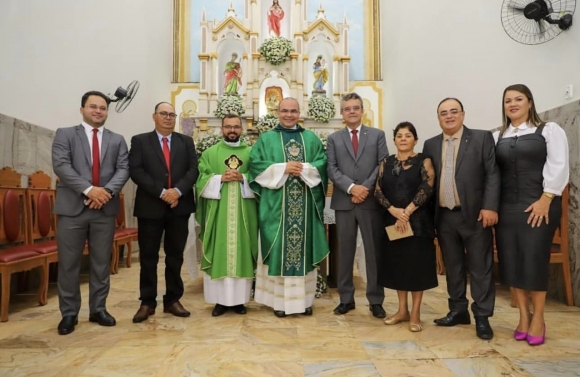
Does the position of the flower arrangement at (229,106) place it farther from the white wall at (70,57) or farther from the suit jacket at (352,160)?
the suit jacket at (352,160)

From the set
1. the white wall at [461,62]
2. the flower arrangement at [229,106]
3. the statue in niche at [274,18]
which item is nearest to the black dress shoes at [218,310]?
the white wall at [461,62]

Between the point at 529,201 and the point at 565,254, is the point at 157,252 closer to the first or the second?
the point at 529,201

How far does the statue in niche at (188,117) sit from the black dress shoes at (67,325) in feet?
19.0

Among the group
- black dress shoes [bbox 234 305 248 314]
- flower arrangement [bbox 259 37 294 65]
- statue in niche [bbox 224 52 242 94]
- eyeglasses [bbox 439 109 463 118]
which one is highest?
flower arrangement [bbox 259 37 294 65]

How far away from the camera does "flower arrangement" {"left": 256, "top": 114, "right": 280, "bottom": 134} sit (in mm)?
7637

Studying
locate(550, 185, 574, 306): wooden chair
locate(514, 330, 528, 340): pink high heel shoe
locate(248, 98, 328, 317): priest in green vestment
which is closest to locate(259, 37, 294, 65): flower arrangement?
locate(248, 98, 328, 317): priest in green vestment

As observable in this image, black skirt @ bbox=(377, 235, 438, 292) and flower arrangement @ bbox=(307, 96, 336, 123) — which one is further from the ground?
flower arrangement @ bbox=(307, 96, 336, 123)

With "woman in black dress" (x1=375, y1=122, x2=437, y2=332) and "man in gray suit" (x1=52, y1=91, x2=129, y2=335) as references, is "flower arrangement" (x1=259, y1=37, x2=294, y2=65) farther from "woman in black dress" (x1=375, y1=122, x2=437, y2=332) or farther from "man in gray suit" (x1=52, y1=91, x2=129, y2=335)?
"woman in black dress" (x1=375, y1=122, x2=437, y2=332)

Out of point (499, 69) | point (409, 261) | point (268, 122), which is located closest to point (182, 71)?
point (268, 122)

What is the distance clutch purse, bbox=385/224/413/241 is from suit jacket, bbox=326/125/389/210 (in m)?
0.41

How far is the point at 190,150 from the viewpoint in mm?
3402

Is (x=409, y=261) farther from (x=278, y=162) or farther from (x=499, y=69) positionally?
(x=499, y=69)

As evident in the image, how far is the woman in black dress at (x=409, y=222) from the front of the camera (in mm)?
2820

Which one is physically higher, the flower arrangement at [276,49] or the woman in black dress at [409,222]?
the flower arrangement at [276,49]
